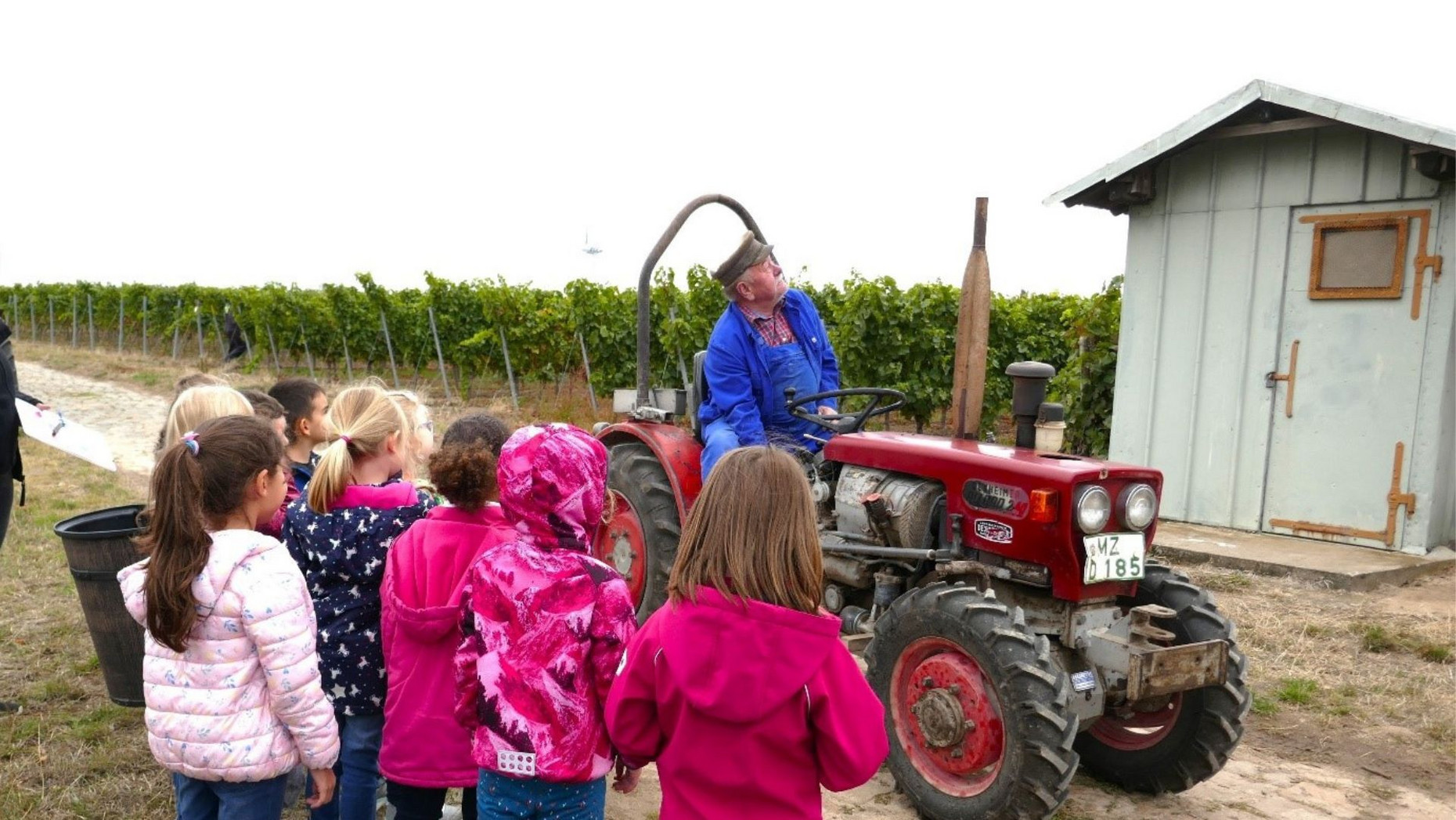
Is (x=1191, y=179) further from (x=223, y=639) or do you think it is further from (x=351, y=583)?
(x=223, y=639)

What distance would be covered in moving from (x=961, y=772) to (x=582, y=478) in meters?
1.75

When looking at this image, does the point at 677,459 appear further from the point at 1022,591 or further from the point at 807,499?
the point at 807,499

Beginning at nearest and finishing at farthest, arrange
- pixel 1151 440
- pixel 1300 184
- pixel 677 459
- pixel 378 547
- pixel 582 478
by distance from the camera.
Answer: pixel 582 478 → pixel 378 547 → pixel 677 459 → pixel 1300 184 → pixel 1151 440

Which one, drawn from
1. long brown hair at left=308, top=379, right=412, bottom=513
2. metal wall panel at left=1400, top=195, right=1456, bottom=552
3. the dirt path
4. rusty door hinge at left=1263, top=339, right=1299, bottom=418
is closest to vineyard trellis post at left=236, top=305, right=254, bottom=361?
the dirt path

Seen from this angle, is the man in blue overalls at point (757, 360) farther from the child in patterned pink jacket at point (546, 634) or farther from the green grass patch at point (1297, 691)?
the green grass patch at point (1297, 691)

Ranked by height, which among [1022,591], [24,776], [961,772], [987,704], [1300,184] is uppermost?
[1300,184]

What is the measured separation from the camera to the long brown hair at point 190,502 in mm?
2133

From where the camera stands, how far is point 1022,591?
354 cm

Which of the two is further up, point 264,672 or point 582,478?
point 582,478

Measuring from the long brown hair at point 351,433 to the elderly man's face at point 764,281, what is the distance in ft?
5.76

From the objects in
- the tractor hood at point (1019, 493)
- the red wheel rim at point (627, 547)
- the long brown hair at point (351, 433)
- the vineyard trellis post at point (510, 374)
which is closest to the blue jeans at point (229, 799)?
the long brown hair at point (351, 433)

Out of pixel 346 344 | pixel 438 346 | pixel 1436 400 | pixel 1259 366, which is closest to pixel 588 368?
pixel 438 346

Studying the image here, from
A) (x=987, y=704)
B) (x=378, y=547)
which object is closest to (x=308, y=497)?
(x=378, y=547)

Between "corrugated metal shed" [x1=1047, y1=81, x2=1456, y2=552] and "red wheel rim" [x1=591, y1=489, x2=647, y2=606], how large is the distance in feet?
16.4
